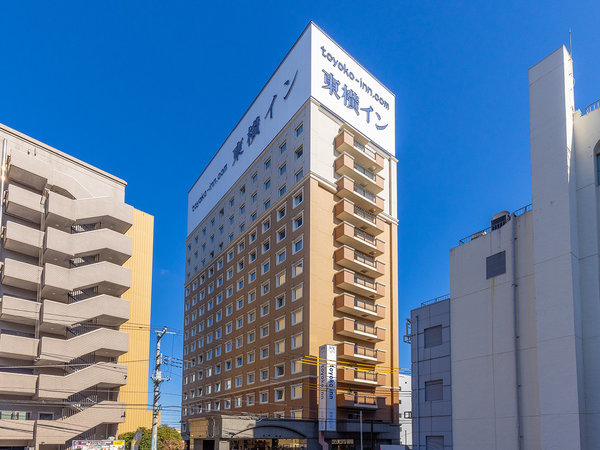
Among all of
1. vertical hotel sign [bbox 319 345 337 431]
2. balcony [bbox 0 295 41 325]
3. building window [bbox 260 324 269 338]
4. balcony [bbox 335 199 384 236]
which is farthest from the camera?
building window [bbox 260 324 269 338]

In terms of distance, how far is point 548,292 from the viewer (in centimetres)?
3409

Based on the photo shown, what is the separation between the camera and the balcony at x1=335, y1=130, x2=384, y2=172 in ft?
235

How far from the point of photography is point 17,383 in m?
45.1

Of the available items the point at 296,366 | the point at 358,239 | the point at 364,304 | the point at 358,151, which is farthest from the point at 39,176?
the point at 358,151

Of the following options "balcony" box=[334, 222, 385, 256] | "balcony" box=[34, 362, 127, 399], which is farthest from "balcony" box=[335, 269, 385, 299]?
"balcony" box=[34, 362, 127, 399]

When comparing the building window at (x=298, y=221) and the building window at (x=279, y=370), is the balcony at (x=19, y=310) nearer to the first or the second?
the building window at (x=279, y=370)

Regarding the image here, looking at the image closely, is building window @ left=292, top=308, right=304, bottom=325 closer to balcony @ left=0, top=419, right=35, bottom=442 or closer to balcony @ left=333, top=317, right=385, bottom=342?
balcony @ left=333, top=317, right=385, bottom=342

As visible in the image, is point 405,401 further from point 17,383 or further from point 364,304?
point 17,383

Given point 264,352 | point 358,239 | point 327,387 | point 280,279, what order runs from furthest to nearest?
point 264,352, point 280,279, point 358,239, point 327,387

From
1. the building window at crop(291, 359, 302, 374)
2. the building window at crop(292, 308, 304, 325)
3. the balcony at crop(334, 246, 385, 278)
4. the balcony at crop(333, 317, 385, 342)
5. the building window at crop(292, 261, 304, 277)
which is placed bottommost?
the building window at crop(291, 359, 302, 374)

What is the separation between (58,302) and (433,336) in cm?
3040

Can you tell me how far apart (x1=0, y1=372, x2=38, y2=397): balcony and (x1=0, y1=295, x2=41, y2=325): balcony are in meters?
4.37

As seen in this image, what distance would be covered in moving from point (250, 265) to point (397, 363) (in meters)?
23.0

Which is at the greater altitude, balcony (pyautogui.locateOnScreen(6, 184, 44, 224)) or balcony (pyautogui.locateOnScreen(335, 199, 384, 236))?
balcony (pyautogui.locateOnScreen(335, 199, 384, 236))
